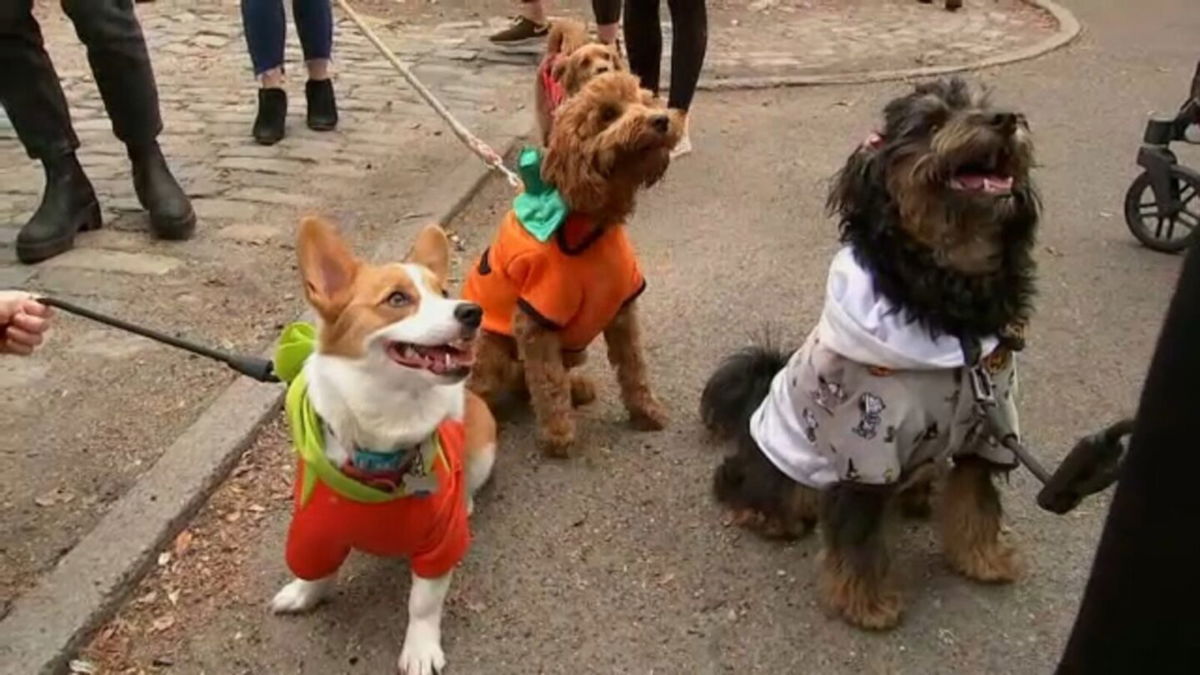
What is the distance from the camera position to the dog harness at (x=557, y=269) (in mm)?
3381

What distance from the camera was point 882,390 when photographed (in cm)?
268

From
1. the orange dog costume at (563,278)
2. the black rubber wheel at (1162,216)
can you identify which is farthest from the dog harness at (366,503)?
the black rubber wheel at (1162,216)

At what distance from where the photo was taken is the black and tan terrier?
2.57 meters

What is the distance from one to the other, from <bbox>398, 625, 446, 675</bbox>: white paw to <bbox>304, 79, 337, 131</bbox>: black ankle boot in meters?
4.33

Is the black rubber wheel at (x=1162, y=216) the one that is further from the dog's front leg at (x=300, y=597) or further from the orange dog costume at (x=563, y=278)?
the dog's front leg at (x=300, y=597)

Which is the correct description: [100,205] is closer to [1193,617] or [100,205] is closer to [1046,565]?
[1046,565]

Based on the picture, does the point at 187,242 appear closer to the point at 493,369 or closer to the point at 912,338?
the point at 493,369

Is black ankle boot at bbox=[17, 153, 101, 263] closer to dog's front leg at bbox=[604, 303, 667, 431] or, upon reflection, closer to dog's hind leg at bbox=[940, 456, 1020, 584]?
dog's front leg at bbox=[604, 303, 667, 431]

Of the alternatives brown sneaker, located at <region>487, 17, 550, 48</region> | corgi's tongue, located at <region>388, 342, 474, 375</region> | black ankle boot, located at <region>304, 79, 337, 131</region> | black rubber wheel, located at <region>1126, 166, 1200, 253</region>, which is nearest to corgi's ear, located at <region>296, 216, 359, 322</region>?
corgi's tongue, located at <region>388, 342, 474, 375</region>

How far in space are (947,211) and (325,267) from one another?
132cm

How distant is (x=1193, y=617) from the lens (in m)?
1.10

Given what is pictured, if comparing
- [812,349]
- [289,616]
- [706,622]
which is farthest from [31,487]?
[812,349]

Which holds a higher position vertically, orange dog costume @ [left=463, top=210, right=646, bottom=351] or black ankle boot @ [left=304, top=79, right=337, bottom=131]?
orange dog costume @ [left=463, top=210, right=646, bottom=351]

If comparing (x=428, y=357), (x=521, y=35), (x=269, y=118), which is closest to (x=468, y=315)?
(x=428, y=357)
